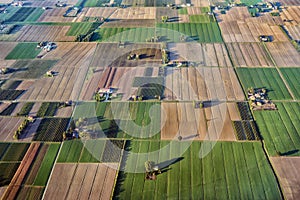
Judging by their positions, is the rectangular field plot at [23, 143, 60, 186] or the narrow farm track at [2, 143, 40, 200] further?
the rectangular field plot at [23, 143, 60, 186]

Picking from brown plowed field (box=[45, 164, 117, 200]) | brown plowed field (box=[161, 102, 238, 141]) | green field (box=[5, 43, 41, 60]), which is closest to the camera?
brown plowed field (box=[45, 164, 117, 200])

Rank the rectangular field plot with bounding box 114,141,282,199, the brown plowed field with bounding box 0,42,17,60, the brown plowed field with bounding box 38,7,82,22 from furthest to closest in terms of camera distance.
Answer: the brown plowed field with bounding box 38,7,82,22
the brown plowed field with bounding box 0,42,17,60
the rectangular field plot with bounding box 114,141,282,199

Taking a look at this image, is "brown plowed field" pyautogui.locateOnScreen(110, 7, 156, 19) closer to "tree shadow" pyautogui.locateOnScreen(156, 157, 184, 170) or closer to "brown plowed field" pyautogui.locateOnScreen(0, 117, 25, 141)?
"brown plowed field" pyautogui.locateOnScreen(0, 117, 25, 141)

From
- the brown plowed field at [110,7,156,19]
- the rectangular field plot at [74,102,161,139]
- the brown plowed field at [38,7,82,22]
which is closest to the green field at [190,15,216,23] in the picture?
the brown plowed field at [110,7,156,19]

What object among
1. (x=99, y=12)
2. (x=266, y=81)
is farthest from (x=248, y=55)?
(x=99, y=12)

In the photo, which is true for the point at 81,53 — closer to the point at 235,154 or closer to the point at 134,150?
the point at 134,150

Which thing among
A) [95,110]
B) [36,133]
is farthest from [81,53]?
[36,133]

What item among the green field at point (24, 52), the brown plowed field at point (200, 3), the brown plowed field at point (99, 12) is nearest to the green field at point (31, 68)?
the green field at point (24, 52)
